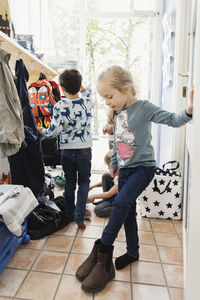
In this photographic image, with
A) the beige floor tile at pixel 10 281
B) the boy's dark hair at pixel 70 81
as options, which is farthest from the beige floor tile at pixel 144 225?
the boy's dark hair at pixel 70 81

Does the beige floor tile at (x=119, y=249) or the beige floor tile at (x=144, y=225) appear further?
the beige floor tile at (x=144, y=225)

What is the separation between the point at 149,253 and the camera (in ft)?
5.28

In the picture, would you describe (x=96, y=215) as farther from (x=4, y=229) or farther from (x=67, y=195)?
(x=4, y=229)

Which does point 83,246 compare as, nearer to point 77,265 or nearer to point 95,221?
point 77,265

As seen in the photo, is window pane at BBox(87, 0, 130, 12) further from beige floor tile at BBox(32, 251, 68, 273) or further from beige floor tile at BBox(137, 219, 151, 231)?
beige floor tile at BBox(32, 251, 68, 273)

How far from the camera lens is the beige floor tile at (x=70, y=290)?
4.00 ft

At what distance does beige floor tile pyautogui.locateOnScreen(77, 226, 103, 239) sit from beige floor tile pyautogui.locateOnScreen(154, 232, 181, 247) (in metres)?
0.41

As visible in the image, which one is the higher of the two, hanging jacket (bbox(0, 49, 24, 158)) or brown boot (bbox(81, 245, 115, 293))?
hanging jacket (bbox(0, 49, 24, 158))

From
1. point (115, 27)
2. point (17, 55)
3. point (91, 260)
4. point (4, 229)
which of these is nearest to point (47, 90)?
point (17, 55)

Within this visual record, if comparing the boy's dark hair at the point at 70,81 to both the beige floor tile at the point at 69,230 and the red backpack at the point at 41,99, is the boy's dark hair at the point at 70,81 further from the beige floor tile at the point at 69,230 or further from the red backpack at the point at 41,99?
the beige floor tile at the point at 69,230

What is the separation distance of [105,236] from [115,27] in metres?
4.47

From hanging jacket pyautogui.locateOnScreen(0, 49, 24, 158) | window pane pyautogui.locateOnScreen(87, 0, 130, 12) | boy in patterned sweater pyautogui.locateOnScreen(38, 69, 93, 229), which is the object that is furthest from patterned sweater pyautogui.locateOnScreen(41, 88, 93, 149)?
window pane pyautogui.locateOnScreen(87, 0, 130, 12)

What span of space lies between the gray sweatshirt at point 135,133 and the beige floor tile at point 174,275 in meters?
0.63

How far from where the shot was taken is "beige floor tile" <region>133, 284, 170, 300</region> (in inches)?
48.6
